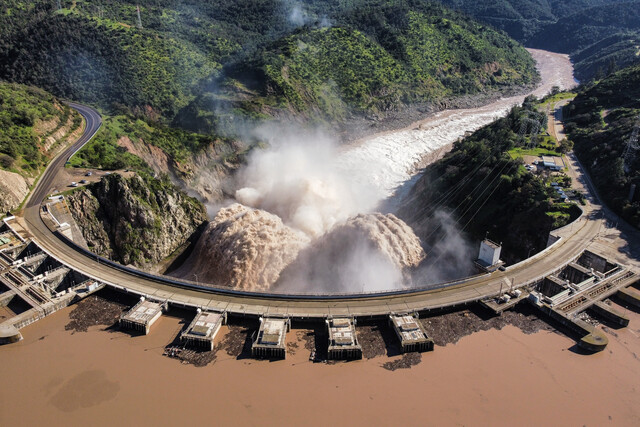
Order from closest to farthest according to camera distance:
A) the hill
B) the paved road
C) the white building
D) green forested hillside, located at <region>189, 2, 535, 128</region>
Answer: the paved road
the white building
the hill
green forested hillside, located at <region>189, 2, 535, 128</region>

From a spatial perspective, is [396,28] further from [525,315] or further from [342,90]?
[525,315]

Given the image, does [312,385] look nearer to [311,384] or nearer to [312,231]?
[311,384]

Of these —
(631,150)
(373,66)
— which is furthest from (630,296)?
(373,66)

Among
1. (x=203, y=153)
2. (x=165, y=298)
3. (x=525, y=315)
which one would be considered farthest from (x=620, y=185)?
(x=203, y=153)

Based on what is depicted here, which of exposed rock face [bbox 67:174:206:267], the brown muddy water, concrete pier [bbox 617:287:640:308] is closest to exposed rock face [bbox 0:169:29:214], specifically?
exposed rock face [bbox 67:174:206:267]

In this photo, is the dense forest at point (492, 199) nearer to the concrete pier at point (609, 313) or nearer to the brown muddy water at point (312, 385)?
the concrete pier at point (609, 313)

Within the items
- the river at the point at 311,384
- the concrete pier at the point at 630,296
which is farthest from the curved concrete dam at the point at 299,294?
the concrete pier at the point at 630,296

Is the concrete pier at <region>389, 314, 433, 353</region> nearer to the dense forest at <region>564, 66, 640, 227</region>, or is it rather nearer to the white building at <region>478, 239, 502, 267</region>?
the white building at <region>478, 239, 502, 267</region>
